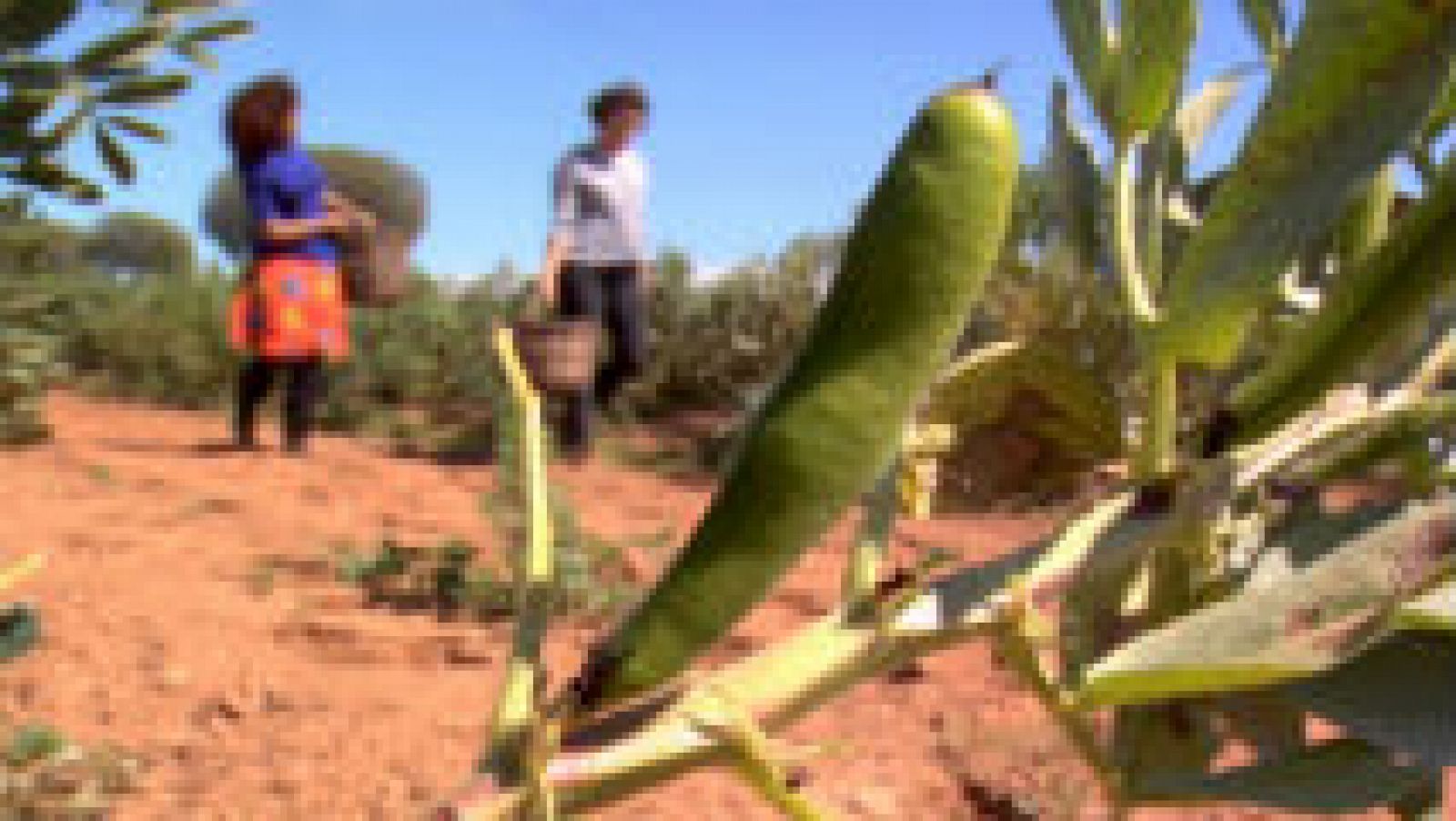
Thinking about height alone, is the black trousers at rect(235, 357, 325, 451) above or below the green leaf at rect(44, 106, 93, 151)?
below

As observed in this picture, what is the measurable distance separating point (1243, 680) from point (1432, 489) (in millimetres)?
284

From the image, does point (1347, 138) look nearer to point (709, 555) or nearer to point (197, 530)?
point (709, 555)

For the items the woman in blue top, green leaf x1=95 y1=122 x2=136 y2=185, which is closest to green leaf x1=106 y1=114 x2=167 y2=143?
green leaf x1=95 y1=122 x2=136 y2=185

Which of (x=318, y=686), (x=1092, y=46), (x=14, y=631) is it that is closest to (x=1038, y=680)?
(x=1092, y=46)

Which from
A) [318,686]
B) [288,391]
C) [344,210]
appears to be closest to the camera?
[318,686]

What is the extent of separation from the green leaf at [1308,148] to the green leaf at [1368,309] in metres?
0.03

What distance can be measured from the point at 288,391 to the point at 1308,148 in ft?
16.3

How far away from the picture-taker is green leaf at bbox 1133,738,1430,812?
0.67m

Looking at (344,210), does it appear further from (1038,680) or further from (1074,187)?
(1038,680)

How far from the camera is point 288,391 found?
5.21 meters

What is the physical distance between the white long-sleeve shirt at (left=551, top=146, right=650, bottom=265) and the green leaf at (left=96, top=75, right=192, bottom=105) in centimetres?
340

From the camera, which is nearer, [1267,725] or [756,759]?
[756,759]

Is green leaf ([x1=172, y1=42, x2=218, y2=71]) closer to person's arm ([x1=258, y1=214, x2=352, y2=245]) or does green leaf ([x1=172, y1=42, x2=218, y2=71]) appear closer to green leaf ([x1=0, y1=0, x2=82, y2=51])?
green leaf ([x1=0, y1=0, x2=82, y2=51])

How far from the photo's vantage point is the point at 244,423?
529cm
